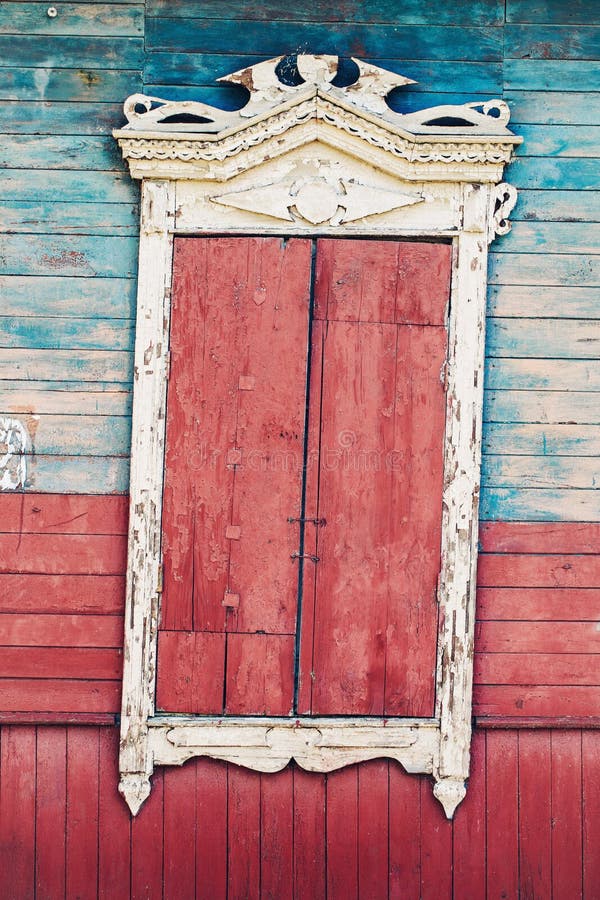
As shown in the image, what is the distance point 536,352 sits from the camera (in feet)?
10.5

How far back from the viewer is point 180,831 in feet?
10.3

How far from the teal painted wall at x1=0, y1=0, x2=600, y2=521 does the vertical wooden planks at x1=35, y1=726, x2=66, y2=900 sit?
106cm

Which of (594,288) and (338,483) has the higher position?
(594,288)

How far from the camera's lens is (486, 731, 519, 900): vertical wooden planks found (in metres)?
3.15

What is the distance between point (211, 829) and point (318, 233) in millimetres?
2496

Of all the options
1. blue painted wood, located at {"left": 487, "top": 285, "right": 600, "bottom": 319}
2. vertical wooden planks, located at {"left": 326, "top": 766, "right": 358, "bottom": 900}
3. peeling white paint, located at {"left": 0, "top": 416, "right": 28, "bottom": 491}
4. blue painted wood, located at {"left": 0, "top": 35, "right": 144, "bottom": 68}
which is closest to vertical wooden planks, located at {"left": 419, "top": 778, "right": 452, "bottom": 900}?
vertical wooden planks, located at {"left": 326, "top": 766, "right": 358, "bottom": 900}

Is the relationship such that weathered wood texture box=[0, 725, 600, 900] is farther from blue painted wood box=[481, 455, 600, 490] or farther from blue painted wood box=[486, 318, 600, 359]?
blue painted wood box=[486, 318, 600, 359]

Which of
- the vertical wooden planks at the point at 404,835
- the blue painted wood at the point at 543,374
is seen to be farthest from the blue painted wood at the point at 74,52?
the vertical wooden planks at the point at 404,835

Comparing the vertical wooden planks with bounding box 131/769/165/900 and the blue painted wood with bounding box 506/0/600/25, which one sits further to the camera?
the blue painted wood with bounding box 506/0/600/25

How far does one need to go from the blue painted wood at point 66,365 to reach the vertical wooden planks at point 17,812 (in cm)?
147

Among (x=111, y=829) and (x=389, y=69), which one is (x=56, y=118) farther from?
(x=111, y=829)

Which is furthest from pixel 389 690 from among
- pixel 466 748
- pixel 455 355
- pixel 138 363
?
pixel 138 363

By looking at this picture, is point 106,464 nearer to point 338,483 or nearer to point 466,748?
point 338,483

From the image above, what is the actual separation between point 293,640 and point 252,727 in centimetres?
39
